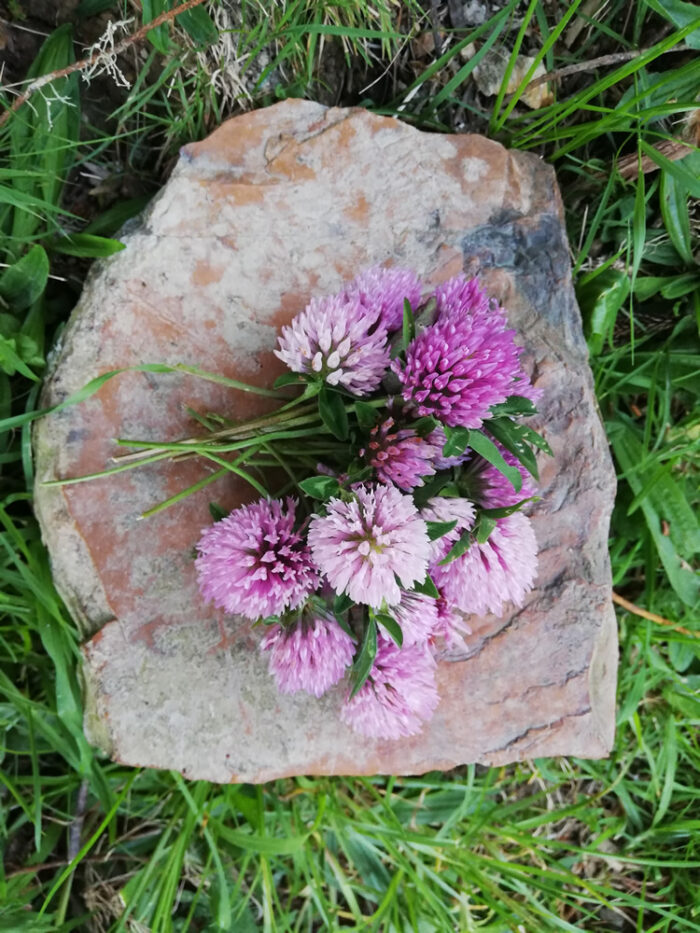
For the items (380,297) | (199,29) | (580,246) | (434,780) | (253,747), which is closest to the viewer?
(380,297)

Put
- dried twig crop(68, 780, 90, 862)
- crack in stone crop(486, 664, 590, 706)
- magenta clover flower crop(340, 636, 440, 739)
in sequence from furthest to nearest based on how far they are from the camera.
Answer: dried twig crop(68, 780, 90, 862) < crack in stone crop(486, 664, 590, 706) < magenta clover flower crop(340, 636, 440, 739)

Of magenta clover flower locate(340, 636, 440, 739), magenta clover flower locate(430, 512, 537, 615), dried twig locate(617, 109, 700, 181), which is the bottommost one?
magenta clover flower locate(340, 636, 440, 739)

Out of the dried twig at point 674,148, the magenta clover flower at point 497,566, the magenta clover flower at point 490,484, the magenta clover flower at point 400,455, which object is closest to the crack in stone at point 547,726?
the magenta clover flower at point 497,566

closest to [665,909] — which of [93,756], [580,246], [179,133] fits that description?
[93,756]

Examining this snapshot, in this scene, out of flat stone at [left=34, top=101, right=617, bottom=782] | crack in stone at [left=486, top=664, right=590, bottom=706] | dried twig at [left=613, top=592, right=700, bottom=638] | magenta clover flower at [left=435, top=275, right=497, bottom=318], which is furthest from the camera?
dried twig at [left=613, top=592, right=700, bottom=638]

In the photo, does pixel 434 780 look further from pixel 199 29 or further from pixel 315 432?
pixel 199 29

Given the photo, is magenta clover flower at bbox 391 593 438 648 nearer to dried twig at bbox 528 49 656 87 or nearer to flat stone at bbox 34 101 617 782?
flat stone at bbox 34 101 617 782

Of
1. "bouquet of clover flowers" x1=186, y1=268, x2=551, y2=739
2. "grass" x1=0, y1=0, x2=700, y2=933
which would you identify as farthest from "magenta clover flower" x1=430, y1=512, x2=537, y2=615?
"grass" x1=0, y1=0, x2=700, y2=933
